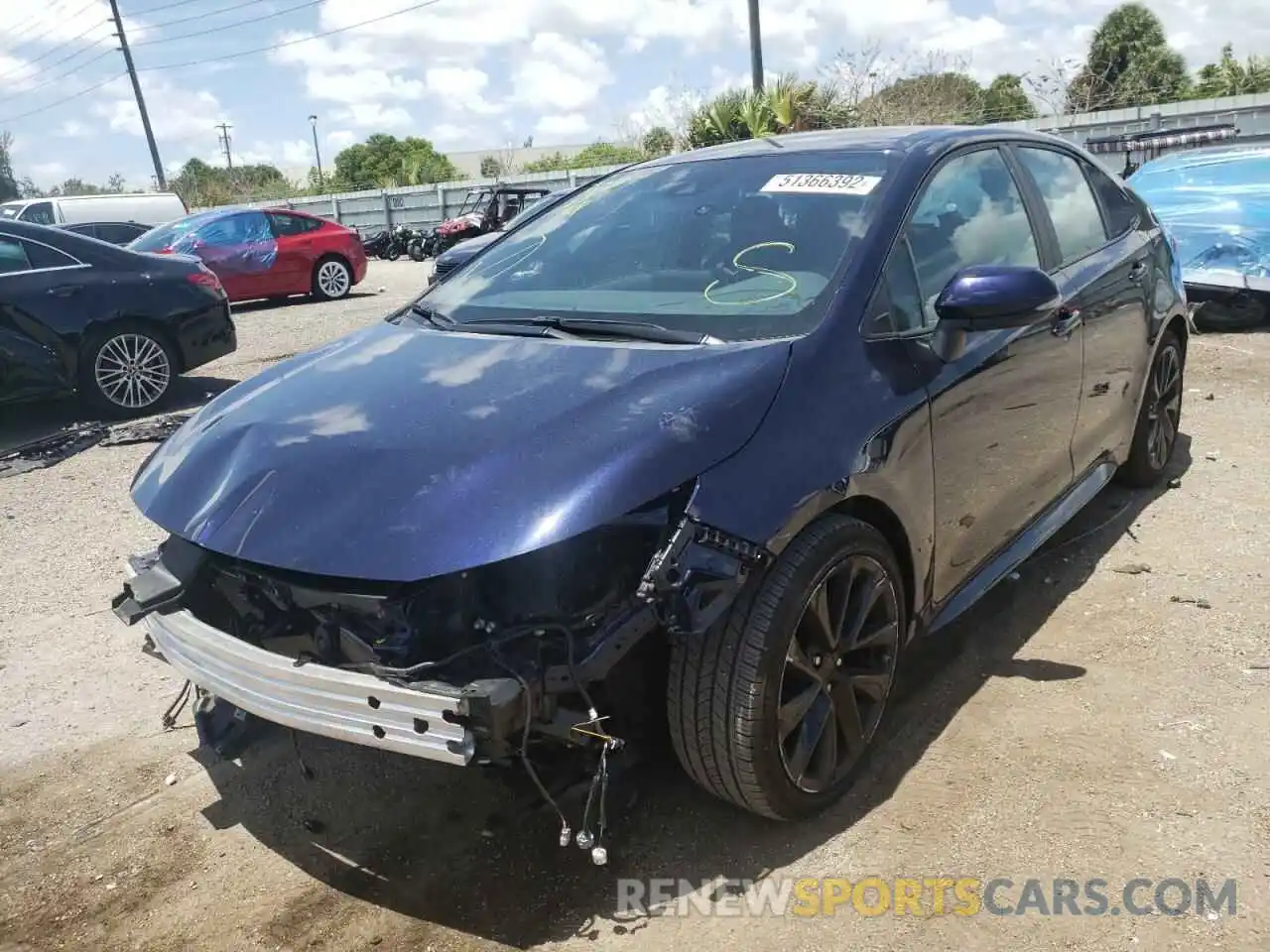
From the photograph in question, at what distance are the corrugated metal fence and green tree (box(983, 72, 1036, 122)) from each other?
9.77m

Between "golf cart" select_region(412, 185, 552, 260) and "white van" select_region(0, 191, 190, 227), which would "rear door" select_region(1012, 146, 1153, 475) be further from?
"golf cart" select_region(412, 185, 552, 260)

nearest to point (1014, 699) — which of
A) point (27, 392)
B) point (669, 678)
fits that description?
point (669, 678)

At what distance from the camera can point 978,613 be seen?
3.78 metres

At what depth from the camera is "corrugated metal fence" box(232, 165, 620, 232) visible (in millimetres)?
27859

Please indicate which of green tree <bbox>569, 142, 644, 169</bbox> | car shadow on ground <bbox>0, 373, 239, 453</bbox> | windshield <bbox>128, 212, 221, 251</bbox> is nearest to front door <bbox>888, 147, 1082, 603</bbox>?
car shadow on ground <bbox>0, 373, 239, 453</bbox>

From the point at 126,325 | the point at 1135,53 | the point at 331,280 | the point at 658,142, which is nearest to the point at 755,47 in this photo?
the point at 658,142

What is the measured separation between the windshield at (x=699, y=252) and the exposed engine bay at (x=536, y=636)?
2.48 ft

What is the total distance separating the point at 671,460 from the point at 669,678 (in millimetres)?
510

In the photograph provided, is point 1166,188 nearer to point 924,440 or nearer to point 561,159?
point 924,440

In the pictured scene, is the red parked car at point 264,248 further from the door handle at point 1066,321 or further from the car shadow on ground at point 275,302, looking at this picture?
the door handle at point 1066,321

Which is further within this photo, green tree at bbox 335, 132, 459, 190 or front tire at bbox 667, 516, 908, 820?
green tree at bbox 335, 132, 459, 190

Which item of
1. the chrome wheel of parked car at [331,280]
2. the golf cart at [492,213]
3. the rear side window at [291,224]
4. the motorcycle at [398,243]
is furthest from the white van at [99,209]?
the motorcycle at [398,243]

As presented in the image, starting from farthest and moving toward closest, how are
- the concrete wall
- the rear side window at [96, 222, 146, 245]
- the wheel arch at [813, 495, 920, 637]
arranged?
the rear side window at [96, 222, 146, 245] < the concrete wall < the wheel arch at [813, 495, 920, 637]

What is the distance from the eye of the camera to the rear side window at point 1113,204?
4.29 m
